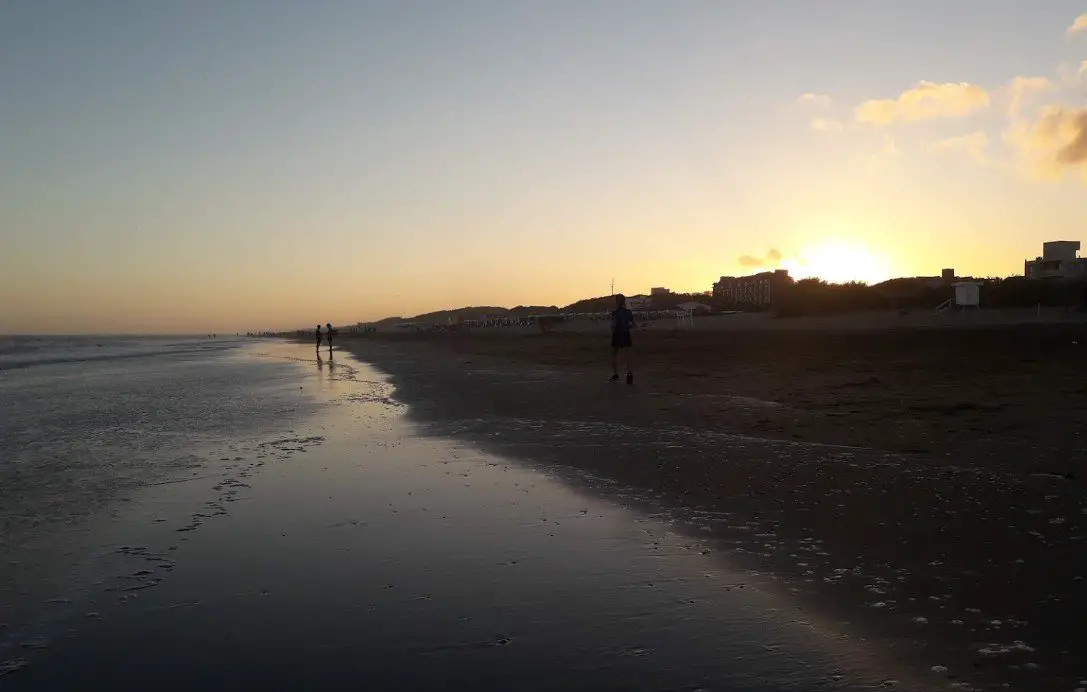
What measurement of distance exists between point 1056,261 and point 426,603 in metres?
65.0

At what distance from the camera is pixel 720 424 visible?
11430 millimetres

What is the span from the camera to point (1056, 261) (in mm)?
52969

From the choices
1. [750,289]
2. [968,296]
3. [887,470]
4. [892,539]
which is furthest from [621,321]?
[750,289]

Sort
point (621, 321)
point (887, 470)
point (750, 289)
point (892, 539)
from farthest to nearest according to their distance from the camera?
point (750, 289), point (621, 321), point (887, 470), point (892, 539)

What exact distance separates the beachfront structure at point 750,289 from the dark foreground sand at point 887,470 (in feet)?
181

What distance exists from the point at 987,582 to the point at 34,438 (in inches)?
566

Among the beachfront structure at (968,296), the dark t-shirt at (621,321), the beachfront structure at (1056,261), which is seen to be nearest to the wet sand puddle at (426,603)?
the dark t-shirt at (621,321)

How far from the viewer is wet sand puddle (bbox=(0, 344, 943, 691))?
11.4 ft

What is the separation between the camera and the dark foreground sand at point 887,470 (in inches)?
154

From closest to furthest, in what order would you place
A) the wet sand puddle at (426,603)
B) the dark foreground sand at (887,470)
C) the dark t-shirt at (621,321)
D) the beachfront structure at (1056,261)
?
the wet sand puddle at (426,603), the dark foreground sand at (887,470), the dark t-shirt at (621,321), the beachfront structure at (1056,261)

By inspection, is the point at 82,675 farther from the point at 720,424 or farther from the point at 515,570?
the point at 720,424

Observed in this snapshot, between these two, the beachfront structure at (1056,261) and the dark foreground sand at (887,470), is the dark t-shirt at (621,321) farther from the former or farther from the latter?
the beachfront structure at (1056,261)

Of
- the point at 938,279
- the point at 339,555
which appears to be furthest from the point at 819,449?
the point at 938,279

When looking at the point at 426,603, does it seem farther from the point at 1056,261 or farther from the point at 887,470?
the point at 1056,261
